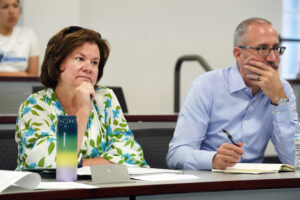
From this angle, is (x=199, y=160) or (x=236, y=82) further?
(x=236, y=82)

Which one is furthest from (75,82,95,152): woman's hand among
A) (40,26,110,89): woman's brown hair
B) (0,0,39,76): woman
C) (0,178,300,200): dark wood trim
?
(0,0,39,76): woman

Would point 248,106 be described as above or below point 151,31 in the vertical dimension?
below

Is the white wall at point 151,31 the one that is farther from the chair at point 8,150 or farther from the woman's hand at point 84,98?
the woman's hand at point 84,98

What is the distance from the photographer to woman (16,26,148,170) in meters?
1.78

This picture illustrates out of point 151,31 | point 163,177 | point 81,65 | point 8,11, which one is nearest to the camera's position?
point 163,177

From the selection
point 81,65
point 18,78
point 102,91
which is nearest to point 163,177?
point 81,65

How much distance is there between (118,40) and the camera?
5.66 metres

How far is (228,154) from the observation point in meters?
1.75

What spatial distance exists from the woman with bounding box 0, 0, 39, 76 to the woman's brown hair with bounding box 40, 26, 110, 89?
2.64m

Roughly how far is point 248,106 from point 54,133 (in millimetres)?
→ 870

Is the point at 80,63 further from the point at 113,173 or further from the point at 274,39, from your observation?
the point at 274,39

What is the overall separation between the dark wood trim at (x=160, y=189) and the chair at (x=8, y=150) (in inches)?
31.2

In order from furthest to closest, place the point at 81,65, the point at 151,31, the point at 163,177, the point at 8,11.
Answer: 1. the point at 151,31
2. the point at 8,11
3. the point at 81,65
4. the point at 163,177

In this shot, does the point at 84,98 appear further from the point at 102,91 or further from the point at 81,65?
the point at 102,91
